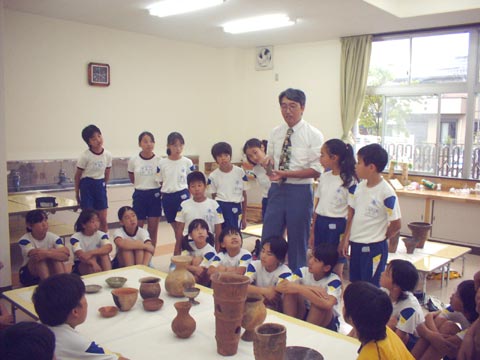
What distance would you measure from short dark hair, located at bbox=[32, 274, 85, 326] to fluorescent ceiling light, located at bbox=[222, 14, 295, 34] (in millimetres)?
4509

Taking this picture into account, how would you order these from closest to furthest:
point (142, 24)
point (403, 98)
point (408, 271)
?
point (408, 271) → point (142, 24) → point (403, 98)

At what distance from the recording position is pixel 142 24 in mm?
5984

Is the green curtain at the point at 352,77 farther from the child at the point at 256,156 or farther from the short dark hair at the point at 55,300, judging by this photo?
the short dark hair at the point at 55,300

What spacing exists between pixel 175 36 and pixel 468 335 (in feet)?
19.3

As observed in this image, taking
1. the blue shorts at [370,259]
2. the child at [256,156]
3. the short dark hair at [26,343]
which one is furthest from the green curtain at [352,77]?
the short dark hair at [26,343]

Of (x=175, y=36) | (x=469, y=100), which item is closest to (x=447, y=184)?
(x=469, y=100)

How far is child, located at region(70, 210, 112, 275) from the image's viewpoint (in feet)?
11.2

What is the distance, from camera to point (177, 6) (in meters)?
5.05

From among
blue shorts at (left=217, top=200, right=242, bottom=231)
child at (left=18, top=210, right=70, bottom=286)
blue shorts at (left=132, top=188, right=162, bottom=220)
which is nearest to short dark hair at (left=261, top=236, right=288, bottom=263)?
blue shorts at (left=217, top=200, right=242, bottom=231)

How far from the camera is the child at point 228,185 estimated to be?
4008 millimetres

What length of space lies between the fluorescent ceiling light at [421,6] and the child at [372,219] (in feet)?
8.99

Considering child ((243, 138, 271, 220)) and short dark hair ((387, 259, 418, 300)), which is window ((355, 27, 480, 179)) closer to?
child ((243, 138, 271, 220))


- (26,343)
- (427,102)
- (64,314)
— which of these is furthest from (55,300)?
(427,102)

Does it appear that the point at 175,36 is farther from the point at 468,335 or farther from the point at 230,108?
the point at 468,335
